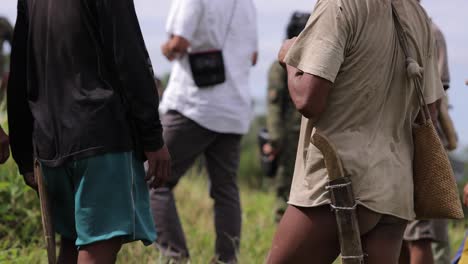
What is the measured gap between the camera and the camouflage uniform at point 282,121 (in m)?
7.57

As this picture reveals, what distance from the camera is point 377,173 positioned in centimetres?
342

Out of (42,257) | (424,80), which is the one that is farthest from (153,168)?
(42,257)

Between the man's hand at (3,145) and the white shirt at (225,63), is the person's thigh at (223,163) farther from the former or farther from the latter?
the man's hand at (3,145)

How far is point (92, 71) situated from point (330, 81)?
34.1 inches

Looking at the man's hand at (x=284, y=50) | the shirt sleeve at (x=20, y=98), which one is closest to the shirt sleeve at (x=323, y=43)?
the man's hand at (x=284, y=50)

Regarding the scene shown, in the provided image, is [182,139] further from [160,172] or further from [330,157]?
[330,157]

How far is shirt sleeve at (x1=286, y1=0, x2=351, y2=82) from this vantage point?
3.30 meters

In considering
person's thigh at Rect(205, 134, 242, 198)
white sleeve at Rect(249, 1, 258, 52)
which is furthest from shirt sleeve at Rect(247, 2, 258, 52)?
person's thigh at Rect(205, 134, 242, 198)

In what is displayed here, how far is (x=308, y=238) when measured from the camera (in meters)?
3.45

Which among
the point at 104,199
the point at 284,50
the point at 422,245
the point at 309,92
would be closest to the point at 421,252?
the point at 422,245

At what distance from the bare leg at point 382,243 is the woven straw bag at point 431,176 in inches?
6.0

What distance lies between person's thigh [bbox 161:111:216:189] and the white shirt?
4 centimetres

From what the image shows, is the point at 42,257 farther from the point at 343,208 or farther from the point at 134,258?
the point at 343,208

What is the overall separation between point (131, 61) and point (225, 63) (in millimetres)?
2262
